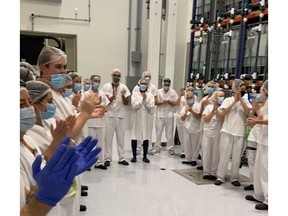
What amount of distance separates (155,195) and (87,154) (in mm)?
2564

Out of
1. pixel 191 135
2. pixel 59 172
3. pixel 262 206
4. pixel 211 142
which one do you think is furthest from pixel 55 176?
pixel 191 135

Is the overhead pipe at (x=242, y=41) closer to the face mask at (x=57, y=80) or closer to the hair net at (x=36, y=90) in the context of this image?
the face mask at (x=57, y=80)

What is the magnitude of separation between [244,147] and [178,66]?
355 centimetres

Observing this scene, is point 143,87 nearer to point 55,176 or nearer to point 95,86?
point 95,86

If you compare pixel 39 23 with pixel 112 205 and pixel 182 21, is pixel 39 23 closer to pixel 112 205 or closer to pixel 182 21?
pixel 182 21

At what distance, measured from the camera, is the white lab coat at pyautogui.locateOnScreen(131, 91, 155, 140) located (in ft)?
15.2

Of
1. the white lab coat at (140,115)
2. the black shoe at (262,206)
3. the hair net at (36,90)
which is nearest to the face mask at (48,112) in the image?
the hair net at (36,90)

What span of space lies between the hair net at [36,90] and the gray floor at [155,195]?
174 cm

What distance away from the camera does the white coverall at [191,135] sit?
455cm

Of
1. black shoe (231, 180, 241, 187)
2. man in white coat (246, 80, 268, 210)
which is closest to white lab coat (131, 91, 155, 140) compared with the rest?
black shoe (231, 180, 241, 187)

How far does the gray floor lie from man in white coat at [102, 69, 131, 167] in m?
0.28

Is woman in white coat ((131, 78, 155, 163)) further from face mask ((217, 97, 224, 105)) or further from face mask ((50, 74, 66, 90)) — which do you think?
face mask ((50, 74, 66, 90))

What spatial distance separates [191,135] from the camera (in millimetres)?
4676

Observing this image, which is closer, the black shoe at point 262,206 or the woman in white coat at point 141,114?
the black shoe at point 262,206
